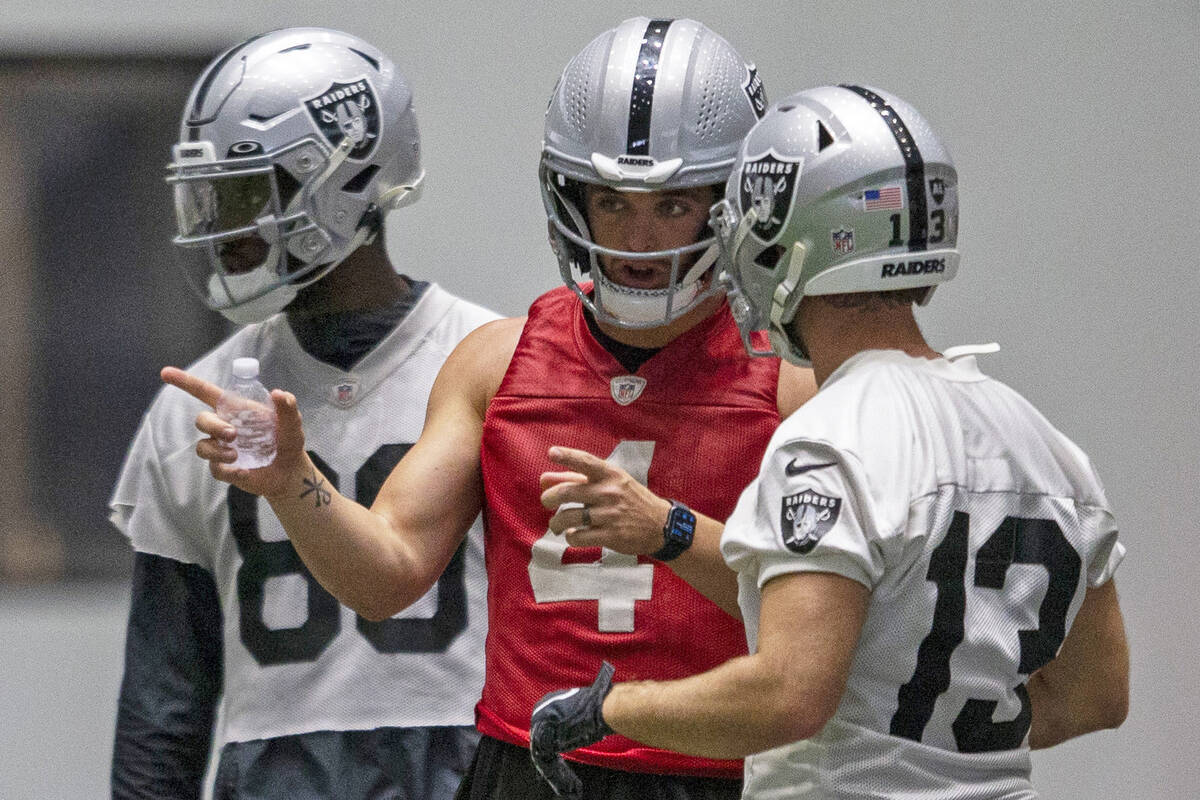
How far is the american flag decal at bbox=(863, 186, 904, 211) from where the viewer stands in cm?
154

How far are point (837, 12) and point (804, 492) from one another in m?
2.00

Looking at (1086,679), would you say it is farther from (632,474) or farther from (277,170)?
(277,170)

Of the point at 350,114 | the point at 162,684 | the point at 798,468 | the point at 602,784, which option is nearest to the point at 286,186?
the point at 350,114

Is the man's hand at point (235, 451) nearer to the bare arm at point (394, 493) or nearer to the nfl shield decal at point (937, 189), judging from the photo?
the bare arm at point (394, 493)

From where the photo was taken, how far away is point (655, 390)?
1896mm

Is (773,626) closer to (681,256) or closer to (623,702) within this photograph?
(623,702)

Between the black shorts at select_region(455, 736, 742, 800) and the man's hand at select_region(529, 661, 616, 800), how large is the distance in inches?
9.4

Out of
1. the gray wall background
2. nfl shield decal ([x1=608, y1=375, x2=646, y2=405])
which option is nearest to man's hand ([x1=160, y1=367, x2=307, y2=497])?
nfl shield decal ([x1=608, y1=375, x2=646, y2=405])

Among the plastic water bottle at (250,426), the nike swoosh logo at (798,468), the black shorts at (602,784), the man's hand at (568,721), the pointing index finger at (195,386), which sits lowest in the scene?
the black shorts at (602,784)

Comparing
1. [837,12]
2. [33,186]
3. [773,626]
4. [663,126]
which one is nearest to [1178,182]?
[837,12]

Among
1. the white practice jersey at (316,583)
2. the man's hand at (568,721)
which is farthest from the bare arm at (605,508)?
the white practice jersey at (316,583)

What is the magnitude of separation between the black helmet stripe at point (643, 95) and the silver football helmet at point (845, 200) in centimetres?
28

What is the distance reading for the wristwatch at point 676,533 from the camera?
1.64 m

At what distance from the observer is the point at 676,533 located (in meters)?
1.64
